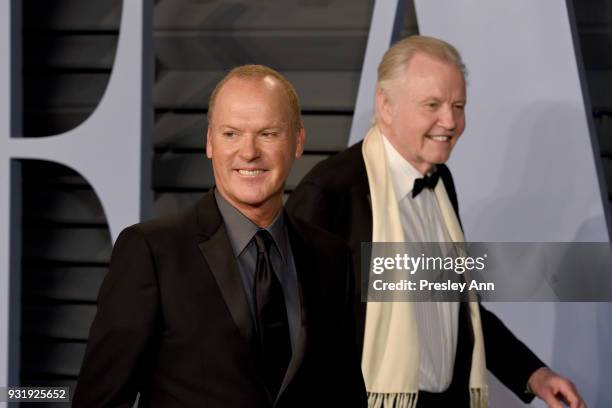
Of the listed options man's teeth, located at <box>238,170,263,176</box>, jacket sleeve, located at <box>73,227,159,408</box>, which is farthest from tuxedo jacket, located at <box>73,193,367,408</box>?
man's teeth, located at <box>238,170,263,176</box>

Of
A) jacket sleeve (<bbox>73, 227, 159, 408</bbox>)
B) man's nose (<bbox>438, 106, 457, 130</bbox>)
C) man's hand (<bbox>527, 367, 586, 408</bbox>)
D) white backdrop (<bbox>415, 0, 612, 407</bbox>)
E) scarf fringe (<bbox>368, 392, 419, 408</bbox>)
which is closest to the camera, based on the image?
jacket sleeve (<bbox>73, 227, 159, 408</bbox>)

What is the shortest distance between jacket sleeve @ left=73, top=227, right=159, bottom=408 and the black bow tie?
119 centimetres

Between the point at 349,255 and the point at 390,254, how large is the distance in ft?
Answer: 2.38

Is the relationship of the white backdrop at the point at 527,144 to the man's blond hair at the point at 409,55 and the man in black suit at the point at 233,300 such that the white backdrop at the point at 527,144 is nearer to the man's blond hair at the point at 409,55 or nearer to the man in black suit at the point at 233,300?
the man's blond hair at the point at 409,55

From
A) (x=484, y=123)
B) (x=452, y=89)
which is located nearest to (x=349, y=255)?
(x=452, y=89)

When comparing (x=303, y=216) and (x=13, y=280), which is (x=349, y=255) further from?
(x=13, y=280)

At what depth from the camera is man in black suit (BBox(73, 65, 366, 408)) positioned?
1.45 meters

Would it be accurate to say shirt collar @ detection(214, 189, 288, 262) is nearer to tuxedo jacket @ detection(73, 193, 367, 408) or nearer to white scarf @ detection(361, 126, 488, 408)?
tuxedo jacket @ detection(73, 193, 367, 408)

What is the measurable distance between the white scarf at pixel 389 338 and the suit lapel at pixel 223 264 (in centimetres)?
92

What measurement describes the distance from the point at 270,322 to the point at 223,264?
0.38ft

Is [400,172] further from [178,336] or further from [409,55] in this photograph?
[178,336]

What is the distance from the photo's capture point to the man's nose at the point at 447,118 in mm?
2439

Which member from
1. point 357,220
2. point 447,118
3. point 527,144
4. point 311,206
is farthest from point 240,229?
point 527,144

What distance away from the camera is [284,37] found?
3311 millimetres
